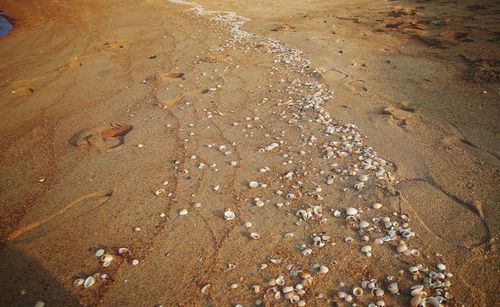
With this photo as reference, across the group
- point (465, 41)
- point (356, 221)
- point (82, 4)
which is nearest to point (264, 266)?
point (356, 221)

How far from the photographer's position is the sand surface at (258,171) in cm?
276

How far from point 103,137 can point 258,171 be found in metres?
2.71

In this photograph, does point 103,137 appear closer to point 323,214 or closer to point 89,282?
point 89,282

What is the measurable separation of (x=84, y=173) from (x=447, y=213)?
448 centimetres

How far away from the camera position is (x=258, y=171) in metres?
3.97

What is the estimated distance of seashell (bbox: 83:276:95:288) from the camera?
2756 millimetres

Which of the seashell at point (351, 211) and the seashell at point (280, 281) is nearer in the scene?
the seashell at point (280, 281)

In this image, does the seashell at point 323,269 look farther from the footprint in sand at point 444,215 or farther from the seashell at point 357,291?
the footprint in sand at point 444,215

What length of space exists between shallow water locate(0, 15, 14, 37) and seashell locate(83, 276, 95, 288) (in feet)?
42.3

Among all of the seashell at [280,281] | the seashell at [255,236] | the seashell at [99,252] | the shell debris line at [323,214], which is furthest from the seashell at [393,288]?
the seashell at [99,252]

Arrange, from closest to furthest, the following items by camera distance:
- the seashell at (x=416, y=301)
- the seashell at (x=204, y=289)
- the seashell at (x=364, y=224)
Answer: the seashell at (x=416, y=301), the seashell at (x=204, y=289), the seashell at (x=364, y=224)

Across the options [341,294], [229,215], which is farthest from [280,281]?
[229,215]

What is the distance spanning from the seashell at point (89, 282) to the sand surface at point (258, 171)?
4 centimetres

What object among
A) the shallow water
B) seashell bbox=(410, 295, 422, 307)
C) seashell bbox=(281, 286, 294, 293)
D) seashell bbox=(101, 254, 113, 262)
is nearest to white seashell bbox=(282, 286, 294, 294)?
seashell bbox=(281, 286, 294, 293)
